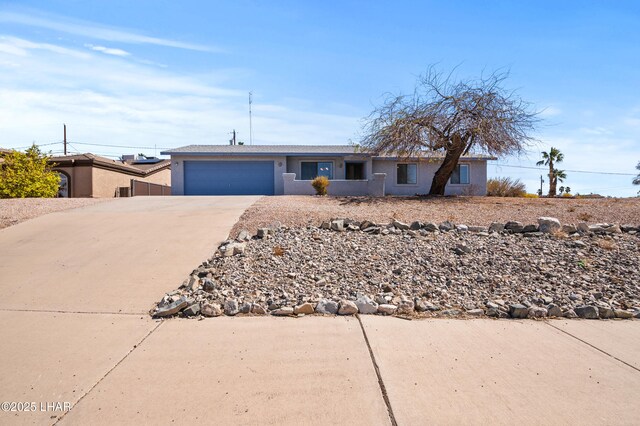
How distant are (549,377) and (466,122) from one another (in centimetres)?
1614

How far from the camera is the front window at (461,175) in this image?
2741cm

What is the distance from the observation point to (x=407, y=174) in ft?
90.7

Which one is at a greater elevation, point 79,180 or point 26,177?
point 79,180

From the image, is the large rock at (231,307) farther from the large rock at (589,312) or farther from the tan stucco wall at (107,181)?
the tan stucco wall at (107,181)

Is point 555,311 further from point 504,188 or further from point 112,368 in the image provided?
point 504,188

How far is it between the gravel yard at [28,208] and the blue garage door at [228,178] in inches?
371

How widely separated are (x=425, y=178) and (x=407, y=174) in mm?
1167

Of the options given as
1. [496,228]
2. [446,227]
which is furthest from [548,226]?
[446,227]

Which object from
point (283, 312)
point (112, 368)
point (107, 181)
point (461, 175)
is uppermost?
point (461, 175)

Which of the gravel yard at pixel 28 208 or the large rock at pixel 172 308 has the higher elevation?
the gravel yard at pixel 28 208

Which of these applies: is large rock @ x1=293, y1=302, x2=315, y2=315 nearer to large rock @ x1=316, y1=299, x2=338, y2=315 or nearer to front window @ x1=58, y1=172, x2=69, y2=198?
large rock @ x1=316, y1=299, x2=338, y2=315

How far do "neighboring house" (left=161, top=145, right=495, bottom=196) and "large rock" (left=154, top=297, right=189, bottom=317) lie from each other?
2036cm

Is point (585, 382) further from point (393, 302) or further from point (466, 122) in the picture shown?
point (466, 122)

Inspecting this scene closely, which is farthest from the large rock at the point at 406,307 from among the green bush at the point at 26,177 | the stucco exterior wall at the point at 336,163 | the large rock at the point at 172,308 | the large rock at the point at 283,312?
the stucco exterior wall at the point at 336,163
